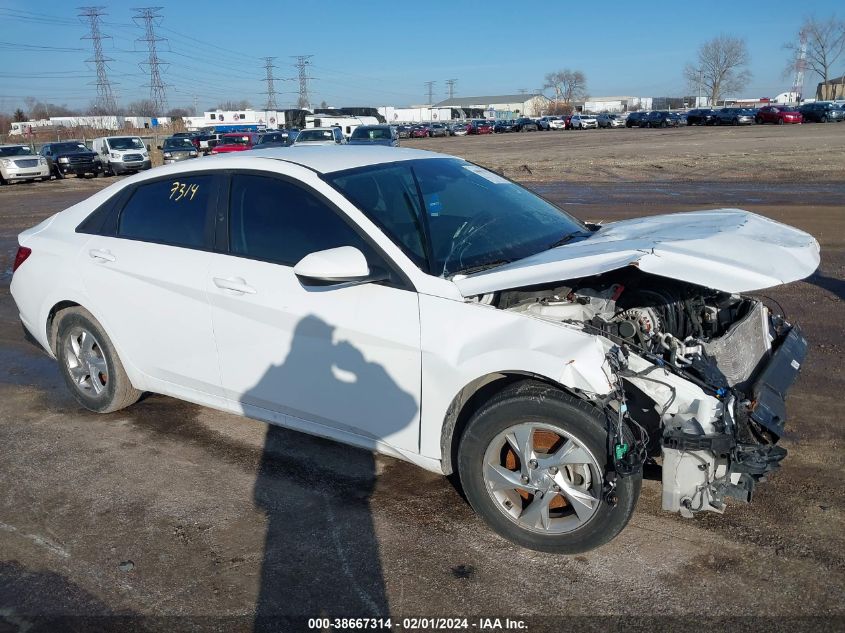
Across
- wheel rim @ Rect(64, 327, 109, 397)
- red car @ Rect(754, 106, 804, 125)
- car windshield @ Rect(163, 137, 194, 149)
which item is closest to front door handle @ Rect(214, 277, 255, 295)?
wheel rim @ Rect(64, 327, 109, 397)

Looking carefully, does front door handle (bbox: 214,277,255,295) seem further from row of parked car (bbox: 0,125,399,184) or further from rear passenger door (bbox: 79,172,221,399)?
row of parked car (bbox: 0,125,399,184)

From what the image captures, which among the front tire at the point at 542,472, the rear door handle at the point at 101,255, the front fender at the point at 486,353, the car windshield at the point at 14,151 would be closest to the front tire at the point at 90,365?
the rear door handle at the point at 101,255

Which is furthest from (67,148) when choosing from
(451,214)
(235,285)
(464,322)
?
(464,322)

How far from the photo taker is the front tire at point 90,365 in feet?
16.5

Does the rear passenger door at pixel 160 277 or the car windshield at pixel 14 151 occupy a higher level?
the car windshield at pixel 14 151

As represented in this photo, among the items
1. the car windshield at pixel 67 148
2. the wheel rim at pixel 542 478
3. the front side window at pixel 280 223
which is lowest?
the wheel rim at pixel 542 478

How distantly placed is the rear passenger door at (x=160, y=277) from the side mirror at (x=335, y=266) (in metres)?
1.01

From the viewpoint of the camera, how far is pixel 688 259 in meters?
3.24

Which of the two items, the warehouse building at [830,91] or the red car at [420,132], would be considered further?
the warehouse building at [830,91]

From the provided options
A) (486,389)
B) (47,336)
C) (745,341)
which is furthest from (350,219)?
(47,336)

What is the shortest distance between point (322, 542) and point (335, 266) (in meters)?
1.33

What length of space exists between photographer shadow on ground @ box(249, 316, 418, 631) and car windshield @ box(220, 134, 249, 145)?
33.1 metres

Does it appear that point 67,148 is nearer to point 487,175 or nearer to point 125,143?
point 125,143

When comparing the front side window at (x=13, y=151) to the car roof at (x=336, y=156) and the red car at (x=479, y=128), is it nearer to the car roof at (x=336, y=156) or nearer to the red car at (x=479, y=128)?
the car roof at (x=336, y=156)
